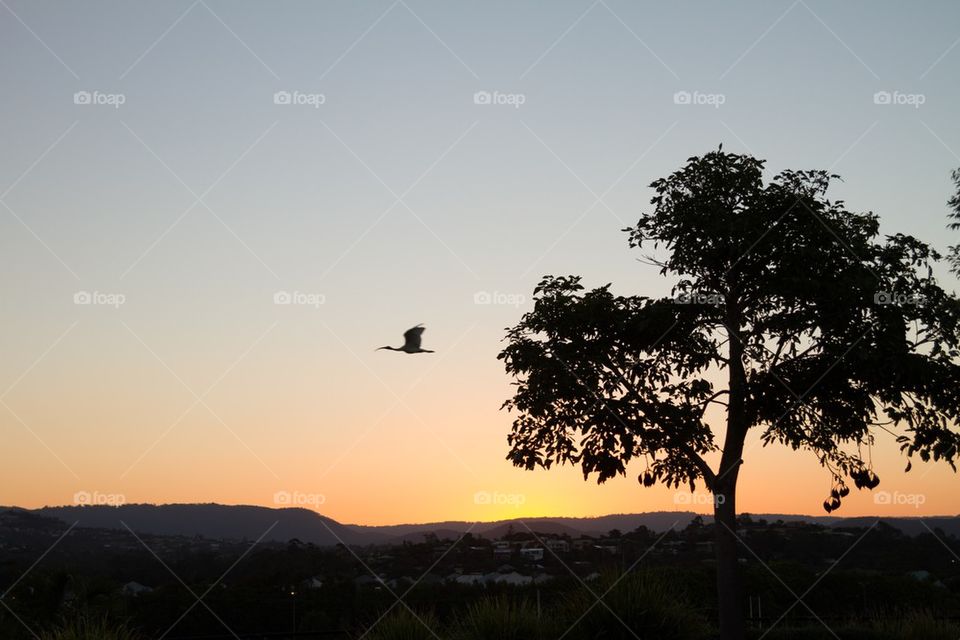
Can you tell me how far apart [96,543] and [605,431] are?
80654mm

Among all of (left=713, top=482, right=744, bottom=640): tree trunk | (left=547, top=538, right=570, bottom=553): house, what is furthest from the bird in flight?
(left=547, top=538, right=570, bottom=553): house

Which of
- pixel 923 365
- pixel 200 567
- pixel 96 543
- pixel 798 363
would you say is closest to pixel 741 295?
pixel 798 363

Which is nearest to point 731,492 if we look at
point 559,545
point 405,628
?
point 405,628

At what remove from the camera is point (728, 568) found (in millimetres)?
19375

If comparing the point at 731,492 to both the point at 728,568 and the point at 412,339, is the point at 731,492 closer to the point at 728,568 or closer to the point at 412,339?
the point at 728,568

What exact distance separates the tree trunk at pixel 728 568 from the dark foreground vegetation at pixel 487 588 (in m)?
0.56

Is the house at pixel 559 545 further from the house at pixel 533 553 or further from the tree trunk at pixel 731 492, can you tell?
the tree trunk at pixel 731 492

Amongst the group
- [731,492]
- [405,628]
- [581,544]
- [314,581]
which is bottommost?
[314,581]

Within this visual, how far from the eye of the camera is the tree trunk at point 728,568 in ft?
62.7

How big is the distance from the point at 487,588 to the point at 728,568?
77.5 ft

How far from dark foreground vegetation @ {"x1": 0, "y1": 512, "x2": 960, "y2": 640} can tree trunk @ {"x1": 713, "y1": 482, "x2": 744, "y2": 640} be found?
560 mm

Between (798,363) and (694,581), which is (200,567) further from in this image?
(798,363)

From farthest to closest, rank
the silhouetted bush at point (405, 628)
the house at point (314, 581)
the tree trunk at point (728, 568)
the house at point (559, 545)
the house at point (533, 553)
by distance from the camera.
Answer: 1. the house at point (533, 553)
2. the house at point (559, 545)
3. the house at point (314, 581)
4. the tree trunk at point (728, 568)
5. the silhouetted bush at point (405, 628)

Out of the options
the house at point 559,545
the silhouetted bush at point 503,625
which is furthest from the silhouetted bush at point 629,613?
the house at point 559,545
